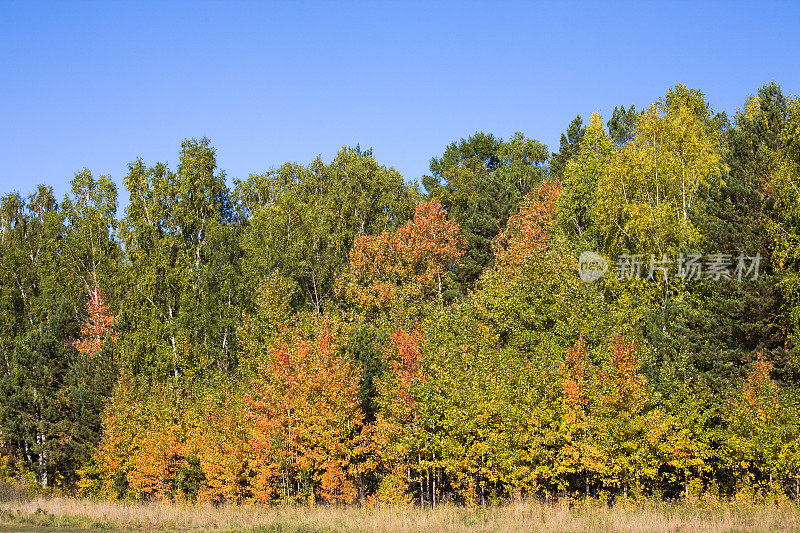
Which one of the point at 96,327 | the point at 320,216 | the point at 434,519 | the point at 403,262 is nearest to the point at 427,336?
the point at 434,519

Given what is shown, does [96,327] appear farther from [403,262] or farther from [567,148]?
[567,148]

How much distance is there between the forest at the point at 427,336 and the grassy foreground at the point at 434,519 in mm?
4409

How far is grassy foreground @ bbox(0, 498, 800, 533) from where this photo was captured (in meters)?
26.4

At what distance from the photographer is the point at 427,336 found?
45.4 meters

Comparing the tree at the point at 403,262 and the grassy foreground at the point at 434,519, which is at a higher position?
the tree at the point at 403,262

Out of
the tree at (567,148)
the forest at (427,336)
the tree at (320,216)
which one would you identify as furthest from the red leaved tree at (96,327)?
the tree at (567,148)

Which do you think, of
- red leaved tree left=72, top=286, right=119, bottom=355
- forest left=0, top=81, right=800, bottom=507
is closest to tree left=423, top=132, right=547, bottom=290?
forest left=0, top=81, right=800, bottom=507

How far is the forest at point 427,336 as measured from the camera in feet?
120

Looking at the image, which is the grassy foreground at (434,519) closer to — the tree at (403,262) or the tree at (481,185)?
the tree at (403,262)

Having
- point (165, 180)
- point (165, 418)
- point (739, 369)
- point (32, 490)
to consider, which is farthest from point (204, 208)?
point (739, 369)

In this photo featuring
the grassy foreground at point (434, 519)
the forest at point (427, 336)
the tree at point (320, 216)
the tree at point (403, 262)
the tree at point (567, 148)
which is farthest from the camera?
the tree at point (567, 148)

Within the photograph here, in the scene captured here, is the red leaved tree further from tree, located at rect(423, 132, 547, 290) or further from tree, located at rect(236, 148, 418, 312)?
tree, located at rect(423, 132, 547, 290)

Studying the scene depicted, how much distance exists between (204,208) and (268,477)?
2865cm

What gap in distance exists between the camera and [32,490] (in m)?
54.8
